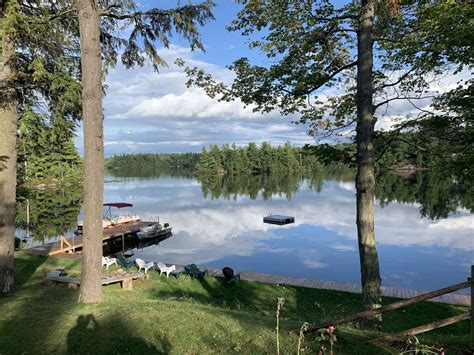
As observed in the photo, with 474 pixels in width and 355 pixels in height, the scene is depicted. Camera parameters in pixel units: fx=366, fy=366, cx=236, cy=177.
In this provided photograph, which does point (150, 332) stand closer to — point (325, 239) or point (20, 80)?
point (20, 80)

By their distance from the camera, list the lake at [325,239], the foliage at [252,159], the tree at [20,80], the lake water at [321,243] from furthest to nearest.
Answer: the foliage at [252,159] < the lake at [325,239] < the lake water at [321,243] < the tree at [20,80]

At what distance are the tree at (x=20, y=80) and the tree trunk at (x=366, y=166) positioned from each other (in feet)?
23.7

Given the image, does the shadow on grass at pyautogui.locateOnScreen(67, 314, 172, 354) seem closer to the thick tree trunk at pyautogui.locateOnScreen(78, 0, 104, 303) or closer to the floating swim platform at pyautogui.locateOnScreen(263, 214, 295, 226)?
the thick tree trunk at pyautogui.locateOnScreen(78, 0, 104, 303)

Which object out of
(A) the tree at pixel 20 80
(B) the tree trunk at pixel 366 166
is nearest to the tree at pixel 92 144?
(A) the tree at pixel 20 80

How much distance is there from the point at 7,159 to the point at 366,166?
8.74 m

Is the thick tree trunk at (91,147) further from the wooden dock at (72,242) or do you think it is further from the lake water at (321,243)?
the lake water at (321,243)

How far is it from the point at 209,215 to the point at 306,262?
2522 cm

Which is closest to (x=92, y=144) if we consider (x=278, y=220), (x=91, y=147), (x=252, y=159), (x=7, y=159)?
(x=91, y=147)

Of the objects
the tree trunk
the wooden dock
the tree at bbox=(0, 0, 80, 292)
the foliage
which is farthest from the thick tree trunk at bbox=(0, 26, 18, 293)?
the foliage

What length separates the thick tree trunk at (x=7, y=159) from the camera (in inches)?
365

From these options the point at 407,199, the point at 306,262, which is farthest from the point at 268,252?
the point at 407,199

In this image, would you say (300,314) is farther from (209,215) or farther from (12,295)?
(209,215)

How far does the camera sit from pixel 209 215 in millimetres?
49531

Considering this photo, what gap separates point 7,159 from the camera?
367 inches
